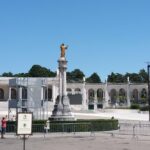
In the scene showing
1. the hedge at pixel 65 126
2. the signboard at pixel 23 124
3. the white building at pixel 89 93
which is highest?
the white building at pixel 89 93

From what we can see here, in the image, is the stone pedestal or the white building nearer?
the stone pedestal

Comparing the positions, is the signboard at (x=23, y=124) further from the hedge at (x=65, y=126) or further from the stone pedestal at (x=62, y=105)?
the stone pedestal at (x=62, y=105)

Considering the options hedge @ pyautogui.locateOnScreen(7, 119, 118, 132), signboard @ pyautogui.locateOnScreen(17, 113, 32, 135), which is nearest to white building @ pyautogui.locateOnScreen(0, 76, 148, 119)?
hedge @ pyautogui.locateOnScreen(7, 119, 118, 132)

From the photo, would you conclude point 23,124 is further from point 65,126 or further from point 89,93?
point 89,93

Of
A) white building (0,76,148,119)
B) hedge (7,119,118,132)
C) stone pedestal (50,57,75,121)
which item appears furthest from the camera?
white building (0,76,148,119)

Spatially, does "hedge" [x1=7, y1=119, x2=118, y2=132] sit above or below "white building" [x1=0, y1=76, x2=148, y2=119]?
below

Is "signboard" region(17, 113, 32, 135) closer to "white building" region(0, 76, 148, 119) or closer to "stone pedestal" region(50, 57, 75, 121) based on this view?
"stone pedestal" region(50, 57, 75, 121)

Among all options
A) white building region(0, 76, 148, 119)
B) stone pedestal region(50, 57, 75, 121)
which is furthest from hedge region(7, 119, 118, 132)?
white building region(0, 76, 148, 119)

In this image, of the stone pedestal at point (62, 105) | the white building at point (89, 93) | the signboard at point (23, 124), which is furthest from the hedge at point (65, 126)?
the white building at point (89, 93)

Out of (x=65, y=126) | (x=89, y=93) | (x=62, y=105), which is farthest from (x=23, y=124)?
(x=89, y=93)

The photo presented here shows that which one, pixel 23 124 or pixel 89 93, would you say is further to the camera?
pixel 89 93

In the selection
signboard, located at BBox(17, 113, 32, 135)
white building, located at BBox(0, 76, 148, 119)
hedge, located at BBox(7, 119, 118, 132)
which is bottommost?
hedge, located at BBox(7, 119, 118, 132)

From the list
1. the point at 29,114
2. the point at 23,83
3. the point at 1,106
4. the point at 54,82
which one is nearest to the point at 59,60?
the point at 23,83

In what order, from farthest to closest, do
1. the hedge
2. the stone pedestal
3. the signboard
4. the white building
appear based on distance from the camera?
1. the white building
2. the stone pedestal
3. the hedge
4. the signboard
